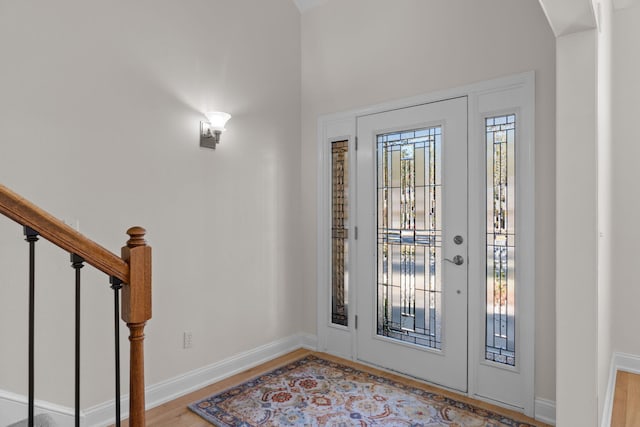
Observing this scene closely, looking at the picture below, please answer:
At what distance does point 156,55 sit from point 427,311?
2727 millimetres

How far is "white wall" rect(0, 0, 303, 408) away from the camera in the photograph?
2094mm

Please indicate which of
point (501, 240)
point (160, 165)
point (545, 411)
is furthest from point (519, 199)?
point (160, 165)

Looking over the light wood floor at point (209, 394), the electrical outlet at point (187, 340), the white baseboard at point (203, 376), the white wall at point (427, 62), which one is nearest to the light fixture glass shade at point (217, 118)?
the white wall at point (427, 62)

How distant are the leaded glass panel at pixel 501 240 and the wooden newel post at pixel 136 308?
7.32 ft

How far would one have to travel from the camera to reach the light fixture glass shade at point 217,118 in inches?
114

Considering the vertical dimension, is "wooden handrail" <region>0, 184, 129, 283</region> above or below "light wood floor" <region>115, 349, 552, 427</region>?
above

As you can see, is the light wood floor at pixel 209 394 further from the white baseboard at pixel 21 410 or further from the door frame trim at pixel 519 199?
the white baseboard at pixel 21 410

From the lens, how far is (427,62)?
295cm

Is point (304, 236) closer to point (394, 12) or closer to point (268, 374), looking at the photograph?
point (268, 374)
